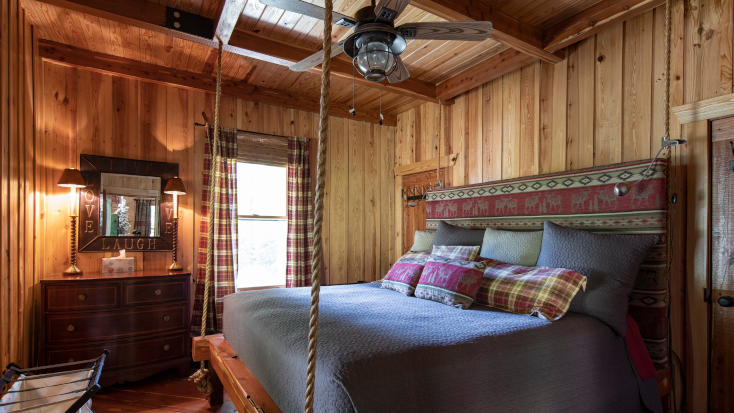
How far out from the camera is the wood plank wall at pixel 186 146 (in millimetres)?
3006

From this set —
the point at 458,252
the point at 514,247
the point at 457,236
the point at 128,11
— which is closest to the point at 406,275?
the point at 458,252

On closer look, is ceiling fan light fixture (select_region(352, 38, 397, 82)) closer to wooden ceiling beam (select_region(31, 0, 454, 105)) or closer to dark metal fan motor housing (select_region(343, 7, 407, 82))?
dark metal fan motor housing (select_region(343, 7, 407, 82))

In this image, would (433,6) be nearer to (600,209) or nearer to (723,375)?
(600,209)

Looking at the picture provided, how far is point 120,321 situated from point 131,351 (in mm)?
245

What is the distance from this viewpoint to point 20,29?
2.32m

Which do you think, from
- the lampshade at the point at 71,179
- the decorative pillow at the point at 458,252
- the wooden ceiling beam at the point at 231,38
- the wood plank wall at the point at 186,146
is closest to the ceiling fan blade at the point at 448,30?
the wooden ceiling beam at the point at 231,38

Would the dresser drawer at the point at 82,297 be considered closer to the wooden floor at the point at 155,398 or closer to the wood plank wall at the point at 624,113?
the wooden floor at the point at 155,398

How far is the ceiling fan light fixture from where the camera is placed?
170 cm

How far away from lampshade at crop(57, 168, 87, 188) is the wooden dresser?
71 centimetres

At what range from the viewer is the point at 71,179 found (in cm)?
281

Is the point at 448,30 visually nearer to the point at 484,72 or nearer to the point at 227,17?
the point at 227,17

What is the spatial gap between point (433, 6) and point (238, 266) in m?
2.96

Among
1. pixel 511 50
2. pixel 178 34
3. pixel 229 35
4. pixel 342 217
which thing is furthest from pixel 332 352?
pixel 342 217

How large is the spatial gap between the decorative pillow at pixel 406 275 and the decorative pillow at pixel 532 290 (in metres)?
0.50
